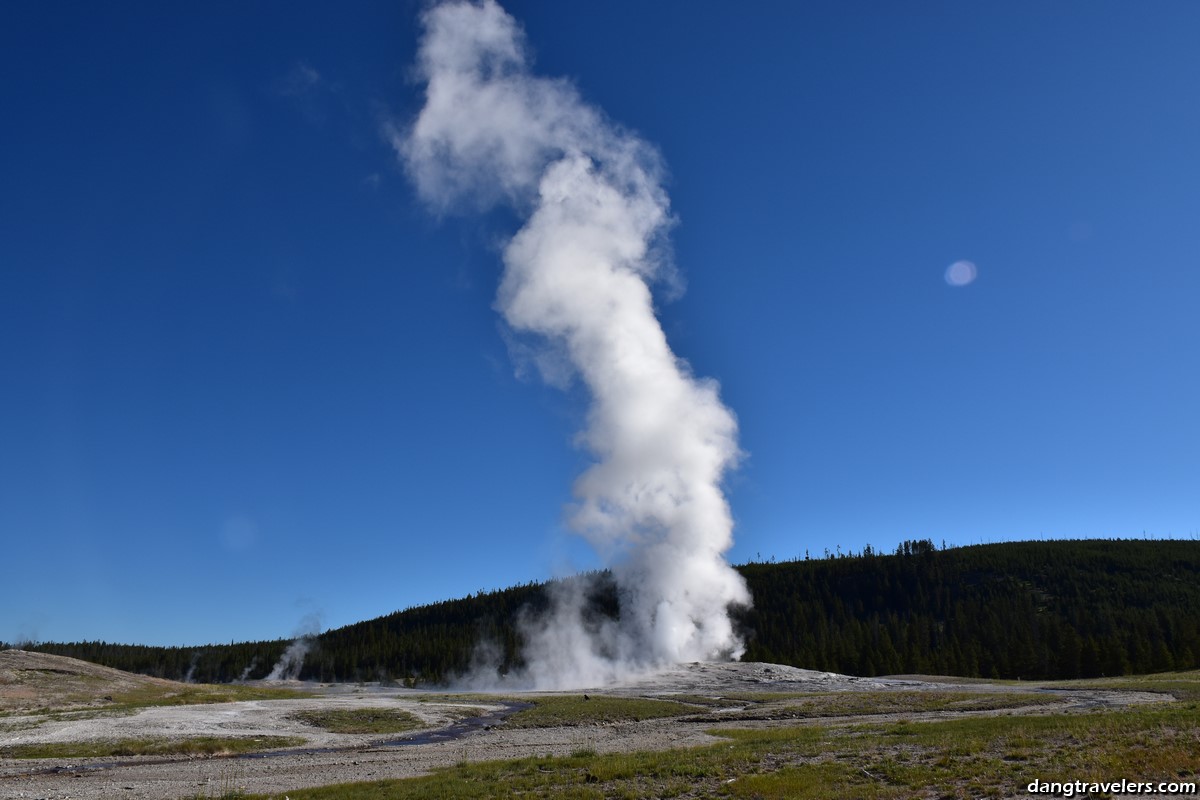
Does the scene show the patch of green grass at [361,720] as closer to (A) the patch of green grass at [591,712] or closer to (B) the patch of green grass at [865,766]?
Answer: (A) the patch of green grass at [591,712]

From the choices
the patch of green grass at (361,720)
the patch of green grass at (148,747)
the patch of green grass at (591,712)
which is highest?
the patch of green grass at (148,747)

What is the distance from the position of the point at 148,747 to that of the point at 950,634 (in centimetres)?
12344

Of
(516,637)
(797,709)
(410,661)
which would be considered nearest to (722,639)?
(516,637)

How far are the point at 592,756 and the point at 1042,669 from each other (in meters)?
101

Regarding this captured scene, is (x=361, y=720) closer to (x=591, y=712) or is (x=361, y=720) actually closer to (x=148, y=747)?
(x=148, y=747)

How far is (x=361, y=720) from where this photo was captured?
53344 millimetres

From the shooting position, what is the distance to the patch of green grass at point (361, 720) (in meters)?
49.7

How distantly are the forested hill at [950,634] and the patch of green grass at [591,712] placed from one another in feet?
207

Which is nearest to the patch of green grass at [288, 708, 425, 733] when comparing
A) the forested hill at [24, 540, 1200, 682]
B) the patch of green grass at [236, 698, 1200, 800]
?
the patch of green grass at [236, 698, 1200, 800]

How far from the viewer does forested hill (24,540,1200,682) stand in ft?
343

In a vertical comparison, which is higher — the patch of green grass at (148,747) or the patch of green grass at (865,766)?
the patch of green grass at (865,766)

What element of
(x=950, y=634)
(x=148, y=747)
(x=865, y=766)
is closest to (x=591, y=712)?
(x=148, y=747)

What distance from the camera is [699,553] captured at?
119375 mm

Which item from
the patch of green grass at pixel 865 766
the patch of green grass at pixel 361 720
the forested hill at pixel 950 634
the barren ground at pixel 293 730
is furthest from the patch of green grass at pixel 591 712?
the forested hill at pixel 950 634
